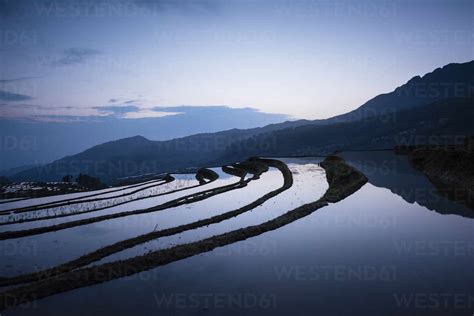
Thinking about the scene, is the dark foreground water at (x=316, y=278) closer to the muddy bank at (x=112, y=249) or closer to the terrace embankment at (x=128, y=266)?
the terrace embankment at (x=128, y=266)

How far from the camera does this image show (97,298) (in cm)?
1293

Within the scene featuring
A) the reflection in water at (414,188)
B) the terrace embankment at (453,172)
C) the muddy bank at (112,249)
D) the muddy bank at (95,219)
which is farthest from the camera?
the terrace embankment at (453,172)

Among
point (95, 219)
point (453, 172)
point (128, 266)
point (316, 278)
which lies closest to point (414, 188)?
point (453, 172)

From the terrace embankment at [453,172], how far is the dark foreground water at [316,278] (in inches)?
327

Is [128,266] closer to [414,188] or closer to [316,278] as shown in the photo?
[316,278]

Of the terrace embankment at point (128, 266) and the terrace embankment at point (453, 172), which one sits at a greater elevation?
the terrace embankment at point (453, 172)

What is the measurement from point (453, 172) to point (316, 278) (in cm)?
3094

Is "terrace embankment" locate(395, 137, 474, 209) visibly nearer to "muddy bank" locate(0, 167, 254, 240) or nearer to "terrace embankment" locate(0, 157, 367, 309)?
"terrace embankment" locate(0, 157, 367, 309)

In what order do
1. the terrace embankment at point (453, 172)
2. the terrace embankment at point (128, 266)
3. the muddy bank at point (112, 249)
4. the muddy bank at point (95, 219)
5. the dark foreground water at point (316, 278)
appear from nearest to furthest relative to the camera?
the dark foreground water at point (316, 278) → the terrace embankment at point (128, 266) → the muddy bank at point (112, 249) → the muddy bank at point (95, 219) → the terrace embankment at point (453, 172)

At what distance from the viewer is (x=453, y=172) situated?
3619 cm

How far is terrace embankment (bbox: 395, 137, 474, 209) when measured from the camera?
2922 centimetres

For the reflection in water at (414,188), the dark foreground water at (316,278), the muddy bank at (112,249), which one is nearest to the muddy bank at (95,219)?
the muddy bank at (112,249)

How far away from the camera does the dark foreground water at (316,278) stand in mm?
11664

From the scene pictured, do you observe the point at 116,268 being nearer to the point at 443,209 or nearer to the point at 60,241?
the point at 60,241
